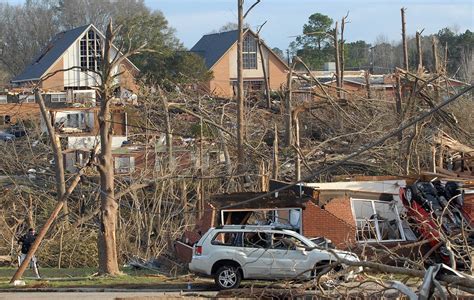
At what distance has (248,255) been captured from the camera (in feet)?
67.0

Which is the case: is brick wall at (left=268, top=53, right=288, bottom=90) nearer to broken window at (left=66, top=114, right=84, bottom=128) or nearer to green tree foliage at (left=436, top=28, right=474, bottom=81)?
green tree foliage at (left=436, top=28, right=474, bottom=81)

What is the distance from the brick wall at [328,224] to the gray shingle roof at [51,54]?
145ft

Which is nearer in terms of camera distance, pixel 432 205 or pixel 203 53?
pixel 432 205

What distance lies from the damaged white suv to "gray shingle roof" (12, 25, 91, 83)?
46.8 meters

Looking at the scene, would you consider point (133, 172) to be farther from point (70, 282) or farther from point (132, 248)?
point (70, 282)

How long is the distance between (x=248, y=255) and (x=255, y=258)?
17cm

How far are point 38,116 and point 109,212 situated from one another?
2756 centimetres

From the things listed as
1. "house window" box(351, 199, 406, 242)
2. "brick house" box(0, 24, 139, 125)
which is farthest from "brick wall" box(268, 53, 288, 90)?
"house window" box(351, 199, 406, 242)

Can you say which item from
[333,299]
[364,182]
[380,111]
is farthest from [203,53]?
[333,299]

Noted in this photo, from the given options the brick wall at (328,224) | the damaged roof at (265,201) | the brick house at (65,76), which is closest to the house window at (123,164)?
the damaged roof at (265,201)

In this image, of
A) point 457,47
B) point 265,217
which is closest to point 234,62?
point 457,47

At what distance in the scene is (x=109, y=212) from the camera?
24.3 meters

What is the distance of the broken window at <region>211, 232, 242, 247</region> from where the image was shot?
20.6 metres

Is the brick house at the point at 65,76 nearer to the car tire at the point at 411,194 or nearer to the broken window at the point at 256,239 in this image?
the car tire at the point at 411,194
